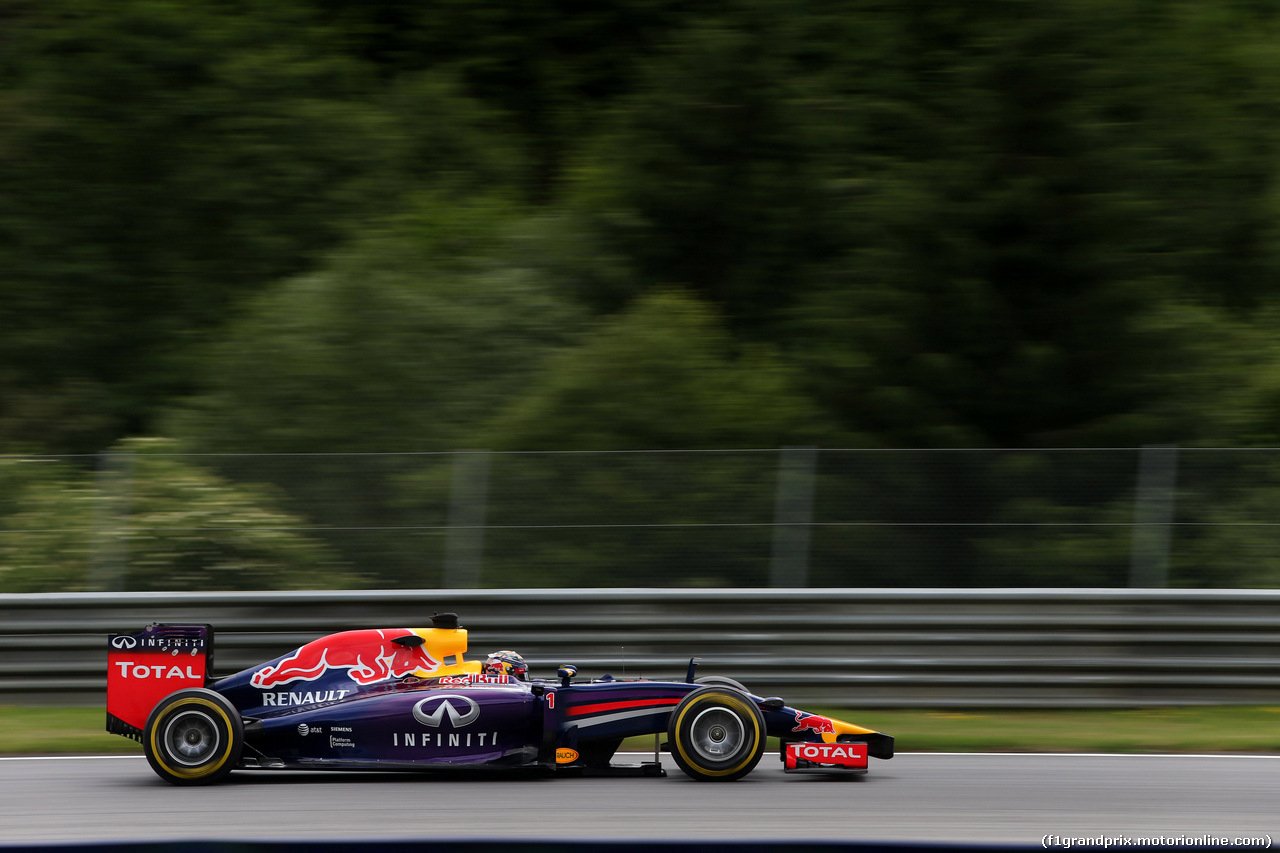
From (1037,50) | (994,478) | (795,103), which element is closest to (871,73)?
(795,103)

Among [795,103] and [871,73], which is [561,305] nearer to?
[795,103]

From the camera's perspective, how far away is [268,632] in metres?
9.48

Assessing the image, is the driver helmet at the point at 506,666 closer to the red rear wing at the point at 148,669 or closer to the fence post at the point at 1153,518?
the red rear wing at the point at 148,669

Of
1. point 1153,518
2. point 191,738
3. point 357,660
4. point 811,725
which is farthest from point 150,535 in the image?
point 1153,518

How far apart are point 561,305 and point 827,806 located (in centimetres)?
907

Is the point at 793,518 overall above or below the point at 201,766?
above

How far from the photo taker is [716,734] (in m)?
6.98

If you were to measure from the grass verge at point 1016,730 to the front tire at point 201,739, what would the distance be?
1.48 m

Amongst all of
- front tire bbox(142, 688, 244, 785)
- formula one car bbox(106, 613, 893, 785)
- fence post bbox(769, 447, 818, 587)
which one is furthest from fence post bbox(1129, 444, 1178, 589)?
front tire bbox(142, 688, 244, 785)

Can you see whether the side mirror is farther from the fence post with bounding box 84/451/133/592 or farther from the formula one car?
the fence post with bounding box 84/451/133/592

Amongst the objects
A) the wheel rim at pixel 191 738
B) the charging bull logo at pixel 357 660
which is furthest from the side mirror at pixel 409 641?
the wheel rim at pixel 191 738

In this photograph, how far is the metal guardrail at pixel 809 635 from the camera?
928 cm

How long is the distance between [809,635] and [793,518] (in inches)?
33.9

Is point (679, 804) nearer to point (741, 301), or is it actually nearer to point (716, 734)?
point (716, 734)
